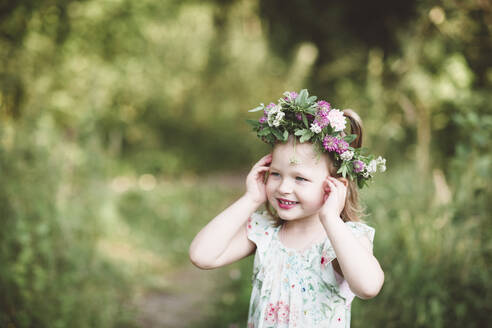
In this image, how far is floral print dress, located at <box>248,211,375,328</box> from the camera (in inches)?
66.2

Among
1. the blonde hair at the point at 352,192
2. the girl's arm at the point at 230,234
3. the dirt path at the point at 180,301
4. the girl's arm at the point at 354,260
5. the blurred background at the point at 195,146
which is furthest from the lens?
the dirt path at the point at 180,301

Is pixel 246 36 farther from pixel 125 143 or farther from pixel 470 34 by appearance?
pixel 470 34

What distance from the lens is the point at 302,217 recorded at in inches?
69.6

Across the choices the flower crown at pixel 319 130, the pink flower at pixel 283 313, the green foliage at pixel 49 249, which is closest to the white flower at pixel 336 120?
the flower crown at pixel 319 130

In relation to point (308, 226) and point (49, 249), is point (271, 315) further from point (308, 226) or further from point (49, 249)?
point (49, 249)

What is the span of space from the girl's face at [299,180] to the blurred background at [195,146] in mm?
1475

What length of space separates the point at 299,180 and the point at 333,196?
0.15 m

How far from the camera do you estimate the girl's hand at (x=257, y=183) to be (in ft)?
6.05

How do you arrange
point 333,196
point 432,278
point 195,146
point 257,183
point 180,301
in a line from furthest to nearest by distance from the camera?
point 195,146 < point 180,301 < point 432,278 < point 257,183 < point 333,196

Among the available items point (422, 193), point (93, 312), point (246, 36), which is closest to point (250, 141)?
point (246, 36)

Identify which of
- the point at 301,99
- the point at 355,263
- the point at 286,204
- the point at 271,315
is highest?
the point at 301,99

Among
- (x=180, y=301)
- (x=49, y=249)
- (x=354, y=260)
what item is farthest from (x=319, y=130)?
(x=180, y=301)

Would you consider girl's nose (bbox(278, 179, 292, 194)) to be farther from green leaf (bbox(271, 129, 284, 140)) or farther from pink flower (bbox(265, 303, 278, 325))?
pink flower (bbox(265, 303, 278, 325))

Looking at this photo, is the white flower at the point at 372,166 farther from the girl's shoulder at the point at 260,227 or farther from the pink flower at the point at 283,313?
the pink flower at the point at 283,313
